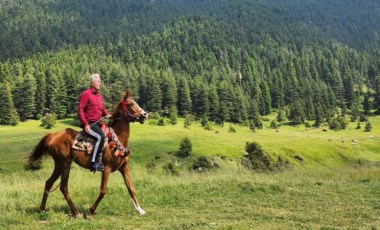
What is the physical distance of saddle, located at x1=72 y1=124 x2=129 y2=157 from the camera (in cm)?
1498

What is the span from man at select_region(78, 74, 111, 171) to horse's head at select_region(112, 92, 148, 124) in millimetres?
798

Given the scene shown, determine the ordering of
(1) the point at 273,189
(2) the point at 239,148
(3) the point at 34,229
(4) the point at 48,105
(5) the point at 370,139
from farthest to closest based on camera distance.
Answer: (4) the point at 48,105, (5) the point at 370,139, (2) the point at 239,148, (1) the point at 273,189, (3) the point at 34,229

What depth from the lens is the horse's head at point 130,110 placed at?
1545 centimetres

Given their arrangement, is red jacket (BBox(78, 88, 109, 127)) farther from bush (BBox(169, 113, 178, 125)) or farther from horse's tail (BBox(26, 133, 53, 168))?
bush (BBox(169, 113, 178, 125))

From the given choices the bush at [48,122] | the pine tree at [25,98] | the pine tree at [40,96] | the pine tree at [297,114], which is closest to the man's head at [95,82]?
the bush at [48,122]

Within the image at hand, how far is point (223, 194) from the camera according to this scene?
736 inches

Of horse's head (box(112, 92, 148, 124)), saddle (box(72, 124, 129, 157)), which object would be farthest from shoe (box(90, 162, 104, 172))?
horse's head (box(112, 92, 148, 124))

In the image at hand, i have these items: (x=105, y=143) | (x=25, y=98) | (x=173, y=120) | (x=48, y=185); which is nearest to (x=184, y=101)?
(x=173, y=120)

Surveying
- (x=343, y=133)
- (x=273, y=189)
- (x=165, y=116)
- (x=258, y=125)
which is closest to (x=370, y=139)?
(x=343, y=133)

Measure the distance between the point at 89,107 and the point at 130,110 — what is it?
1.53 meters

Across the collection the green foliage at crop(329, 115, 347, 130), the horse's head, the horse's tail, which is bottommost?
the green foliage at crop(329, 115, 347, 130)

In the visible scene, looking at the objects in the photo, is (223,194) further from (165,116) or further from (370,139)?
(165,116)

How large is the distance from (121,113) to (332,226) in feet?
28.1

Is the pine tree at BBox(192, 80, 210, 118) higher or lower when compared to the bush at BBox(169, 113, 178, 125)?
higher
